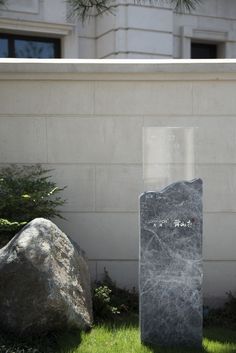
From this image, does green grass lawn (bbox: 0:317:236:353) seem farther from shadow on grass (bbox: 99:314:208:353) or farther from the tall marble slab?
the tall marble slab

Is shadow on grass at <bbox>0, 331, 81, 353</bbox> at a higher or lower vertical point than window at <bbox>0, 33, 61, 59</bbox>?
lower

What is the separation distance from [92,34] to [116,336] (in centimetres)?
991

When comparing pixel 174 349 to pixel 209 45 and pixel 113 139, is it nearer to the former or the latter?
pixel 113 139

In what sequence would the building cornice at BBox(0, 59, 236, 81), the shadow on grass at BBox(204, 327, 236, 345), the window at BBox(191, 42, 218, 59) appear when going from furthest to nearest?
Answer: the window at BBox(191, 42, 218, 59), the building cornice at BBox(0, 59, 236, 81), the shadow on grass at BBox(204, 327, 236, 345)

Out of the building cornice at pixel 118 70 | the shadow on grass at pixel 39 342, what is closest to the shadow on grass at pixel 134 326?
the shadow on grass at pixel 39 342

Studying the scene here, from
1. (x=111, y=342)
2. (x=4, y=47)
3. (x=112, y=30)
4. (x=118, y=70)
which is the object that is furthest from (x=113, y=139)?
(x=4, y=47)

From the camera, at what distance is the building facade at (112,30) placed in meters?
12.9

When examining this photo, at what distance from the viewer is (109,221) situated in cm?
654

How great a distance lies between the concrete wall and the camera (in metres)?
6.49

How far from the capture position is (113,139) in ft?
21.3

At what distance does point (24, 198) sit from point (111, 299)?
1412mm

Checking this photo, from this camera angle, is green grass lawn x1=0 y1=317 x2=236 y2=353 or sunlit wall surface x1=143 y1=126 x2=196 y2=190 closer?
green grass lawn x1=0 y1=317 x2=236 y2=353

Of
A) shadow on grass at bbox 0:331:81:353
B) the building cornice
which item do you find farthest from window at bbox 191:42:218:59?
shadow on grass at bbox 0:331:81:353

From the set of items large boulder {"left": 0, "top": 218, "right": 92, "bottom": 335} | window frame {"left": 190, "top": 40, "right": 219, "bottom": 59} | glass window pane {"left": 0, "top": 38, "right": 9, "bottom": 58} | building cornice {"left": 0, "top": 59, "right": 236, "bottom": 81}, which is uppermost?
window frame {"left": 190, "top": 40, "right": 219, "bottom": 59}
